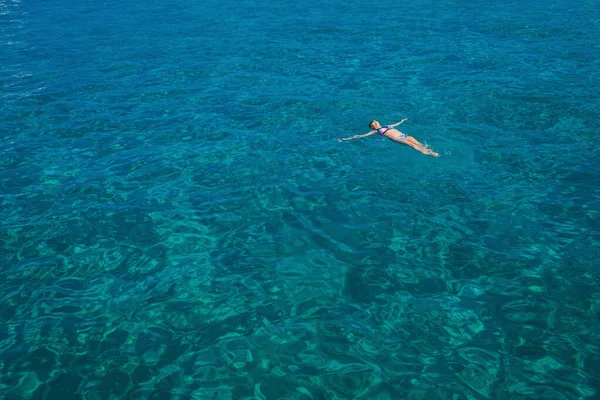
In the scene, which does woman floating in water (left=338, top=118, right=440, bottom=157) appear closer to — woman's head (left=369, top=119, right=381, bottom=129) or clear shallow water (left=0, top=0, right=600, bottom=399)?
woman's head (left=369, top=119, right=381, bottom=129)

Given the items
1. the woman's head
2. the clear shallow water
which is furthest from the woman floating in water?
the clear shallow water

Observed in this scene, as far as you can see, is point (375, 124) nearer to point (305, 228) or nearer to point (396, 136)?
point (396, 136)

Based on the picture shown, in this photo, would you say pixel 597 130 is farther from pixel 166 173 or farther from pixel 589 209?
pixel 166 173

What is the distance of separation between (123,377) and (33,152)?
29.6 ft

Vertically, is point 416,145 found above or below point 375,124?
below

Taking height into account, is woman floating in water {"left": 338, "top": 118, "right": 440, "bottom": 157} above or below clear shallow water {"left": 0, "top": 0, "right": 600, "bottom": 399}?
above

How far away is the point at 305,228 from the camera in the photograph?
933cm

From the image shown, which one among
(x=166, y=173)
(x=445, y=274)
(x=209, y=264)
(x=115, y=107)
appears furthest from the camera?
(x=115, y=107)

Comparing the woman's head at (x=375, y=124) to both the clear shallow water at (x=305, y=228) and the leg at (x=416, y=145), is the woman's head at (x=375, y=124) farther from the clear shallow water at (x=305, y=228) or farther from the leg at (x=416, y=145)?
the leg at (x=416, y=145)

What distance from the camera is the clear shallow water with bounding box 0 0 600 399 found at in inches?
255

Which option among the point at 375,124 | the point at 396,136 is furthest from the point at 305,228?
the point at 375,124

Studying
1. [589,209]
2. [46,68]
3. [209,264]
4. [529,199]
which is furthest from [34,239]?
[46,68]

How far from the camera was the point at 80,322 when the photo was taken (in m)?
7.37

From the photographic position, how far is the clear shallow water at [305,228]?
6.48m
